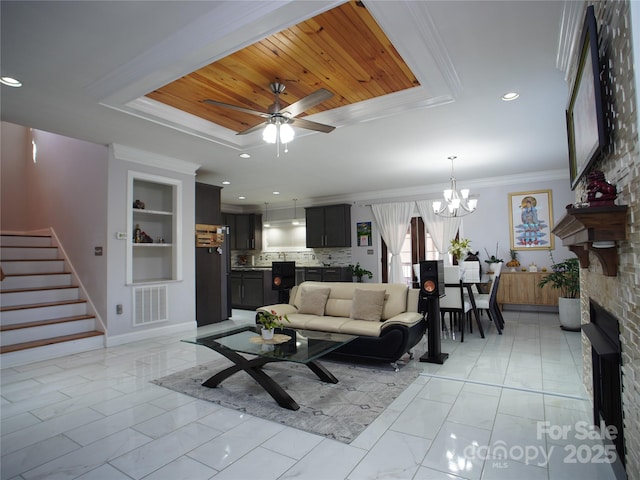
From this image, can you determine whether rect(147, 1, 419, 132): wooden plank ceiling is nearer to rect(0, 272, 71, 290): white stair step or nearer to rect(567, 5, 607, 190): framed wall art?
rect(567, 5, 607, 190): framed wall art

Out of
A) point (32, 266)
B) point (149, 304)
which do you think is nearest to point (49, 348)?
point (149, 304)

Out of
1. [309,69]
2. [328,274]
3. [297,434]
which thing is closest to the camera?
[297,434]

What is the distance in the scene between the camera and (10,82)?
3.03 meters

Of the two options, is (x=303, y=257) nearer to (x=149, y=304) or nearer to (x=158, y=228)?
(x=158, y=228)

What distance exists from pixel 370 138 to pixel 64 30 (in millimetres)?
3196

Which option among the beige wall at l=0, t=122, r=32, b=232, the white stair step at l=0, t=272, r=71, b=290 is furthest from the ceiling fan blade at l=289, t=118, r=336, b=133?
the beige wall at l=0, t=122, r=32, b=232

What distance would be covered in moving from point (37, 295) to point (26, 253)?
3.38ft

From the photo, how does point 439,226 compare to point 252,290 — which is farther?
point 252,290

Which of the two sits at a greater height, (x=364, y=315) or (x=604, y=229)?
(x=604, y=229)

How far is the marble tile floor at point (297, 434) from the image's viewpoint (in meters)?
1.94

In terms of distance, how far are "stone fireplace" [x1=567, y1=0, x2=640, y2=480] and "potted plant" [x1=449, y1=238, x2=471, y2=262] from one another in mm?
4878

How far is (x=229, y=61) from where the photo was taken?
2.98 meters

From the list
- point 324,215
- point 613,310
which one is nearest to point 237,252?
point 324,215

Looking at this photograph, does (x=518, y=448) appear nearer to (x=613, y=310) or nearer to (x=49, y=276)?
(x=613, y=310)
